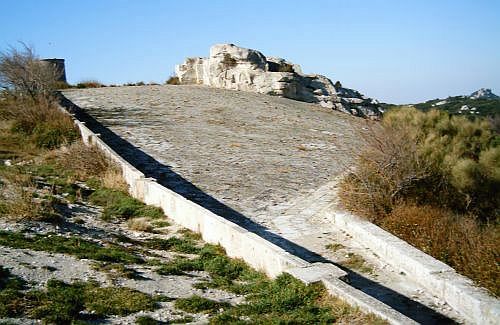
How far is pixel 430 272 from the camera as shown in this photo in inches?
257

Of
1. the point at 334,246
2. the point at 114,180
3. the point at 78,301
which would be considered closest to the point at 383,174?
the point at 334,246

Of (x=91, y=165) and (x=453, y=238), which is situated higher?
(x=91, y=165)

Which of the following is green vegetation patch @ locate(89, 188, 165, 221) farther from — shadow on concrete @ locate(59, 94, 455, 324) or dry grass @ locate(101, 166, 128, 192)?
shadow on concrete @ locate(59, 94, 455, 324)

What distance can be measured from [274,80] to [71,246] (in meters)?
20.0

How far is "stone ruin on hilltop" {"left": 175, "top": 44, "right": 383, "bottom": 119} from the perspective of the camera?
26.4m

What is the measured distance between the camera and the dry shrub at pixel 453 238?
6160 millimetres

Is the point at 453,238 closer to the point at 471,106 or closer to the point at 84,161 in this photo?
the point at 84,161

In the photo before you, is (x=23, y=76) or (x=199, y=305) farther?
(x=23, y=76)

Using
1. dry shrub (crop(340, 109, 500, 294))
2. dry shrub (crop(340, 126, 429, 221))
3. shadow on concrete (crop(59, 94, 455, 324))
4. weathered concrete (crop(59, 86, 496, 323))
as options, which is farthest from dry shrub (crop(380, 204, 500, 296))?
shadow on concrete (crop(59, 94, 455, 324))

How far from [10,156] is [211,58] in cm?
1625

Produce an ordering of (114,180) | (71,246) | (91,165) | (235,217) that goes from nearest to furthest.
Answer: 1. (71,246)
2. (235,217)
3. (114,180)
4. (91,165)

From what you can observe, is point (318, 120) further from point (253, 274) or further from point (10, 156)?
point (253, 274)

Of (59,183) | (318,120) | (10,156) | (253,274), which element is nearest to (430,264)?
(253,274)

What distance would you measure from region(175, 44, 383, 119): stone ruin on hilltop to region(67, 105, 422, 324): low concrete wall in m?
16.2
